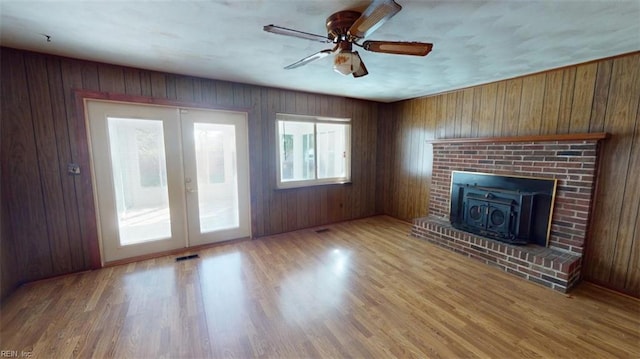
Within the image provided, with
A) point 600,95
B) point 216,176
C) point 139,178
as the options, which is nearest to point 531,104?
point 600,95

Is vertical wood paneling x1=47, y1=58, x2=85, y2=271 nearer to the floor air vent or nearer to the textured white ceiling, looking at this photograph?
the textured white ceiling

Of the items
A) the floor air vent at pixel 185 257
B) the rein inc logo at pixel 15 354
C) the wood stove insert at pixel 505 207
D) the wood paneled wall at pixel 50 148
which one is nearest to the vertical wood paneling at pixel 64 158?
the wood paneled wall at pixel 50 148

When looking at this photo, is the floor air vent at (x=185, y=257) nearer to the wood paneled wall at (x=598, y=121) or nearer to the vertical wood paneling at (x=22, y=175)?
the vertical wood paneling at (x=22, y=175)

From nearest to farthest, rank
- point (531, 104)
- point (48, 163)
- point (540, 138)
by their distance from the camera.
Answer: point (48, 163) < point (540, 138) < point (531, 104)

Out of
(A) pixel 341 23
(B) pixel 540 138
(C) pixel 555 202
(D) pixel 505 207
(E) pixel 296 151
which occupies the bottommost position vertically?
(D) pixel 505 207

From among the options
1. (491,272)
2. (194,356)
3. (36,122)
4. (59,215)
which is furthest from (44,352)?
(491,272)

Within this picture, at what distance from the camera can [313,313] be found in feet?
7.32

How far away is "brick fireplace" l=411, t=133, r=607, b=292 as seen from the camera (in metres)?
2.62

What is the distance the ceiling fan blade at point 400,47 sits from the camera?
1.69 m

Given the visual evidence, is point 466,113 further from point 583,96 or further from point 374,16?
point 374,16

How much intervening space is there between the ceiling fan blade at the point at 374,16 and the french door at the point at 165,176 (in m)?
2.57

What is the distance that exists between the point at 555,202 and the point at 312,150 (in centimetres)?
341

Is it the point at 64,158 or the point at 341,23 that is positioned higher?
the point at 341,23

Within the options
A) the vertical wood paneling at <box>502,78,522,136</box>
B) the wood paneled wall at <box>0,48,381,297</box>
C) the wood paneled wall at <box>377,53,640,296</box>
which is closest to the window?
the wood paneled wall at <box>0,48,381,297</box>
